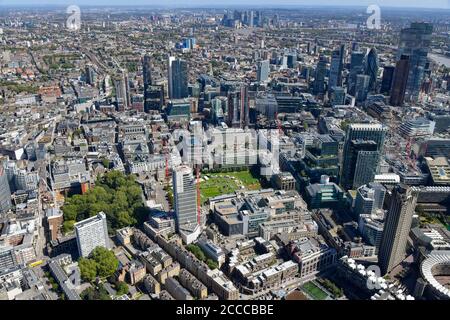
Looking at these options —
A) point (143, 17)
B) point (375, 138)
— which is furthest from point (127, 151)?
point (143, 17)

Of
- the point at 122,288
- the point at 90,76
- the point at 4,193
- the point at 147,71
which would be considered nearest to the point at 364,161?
the point at 122,288

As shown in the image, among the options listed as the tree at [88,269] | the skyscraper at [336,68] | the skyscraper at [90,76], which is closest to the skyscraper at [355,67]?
the skyscraper at [336,68]

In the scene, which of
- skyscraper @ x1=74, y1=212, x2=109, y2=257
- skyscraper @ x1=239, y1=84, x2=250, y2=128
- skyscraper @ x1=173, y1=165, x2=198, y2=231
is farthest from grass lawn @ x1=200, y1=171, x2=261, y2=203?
skyscraper @ x1=239, y1=84, x2=250, y2=128

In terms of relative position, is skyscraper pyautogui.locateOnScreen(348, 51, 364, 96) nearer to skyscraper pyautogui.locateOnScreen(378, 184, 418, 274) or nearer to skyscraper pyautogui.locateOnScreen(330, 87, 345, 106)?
skyscraper pyautogui.locateOnScreen(330, 87, 345, 106)

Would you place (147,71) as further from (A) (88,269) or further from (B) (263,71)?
(A) (88,269)
